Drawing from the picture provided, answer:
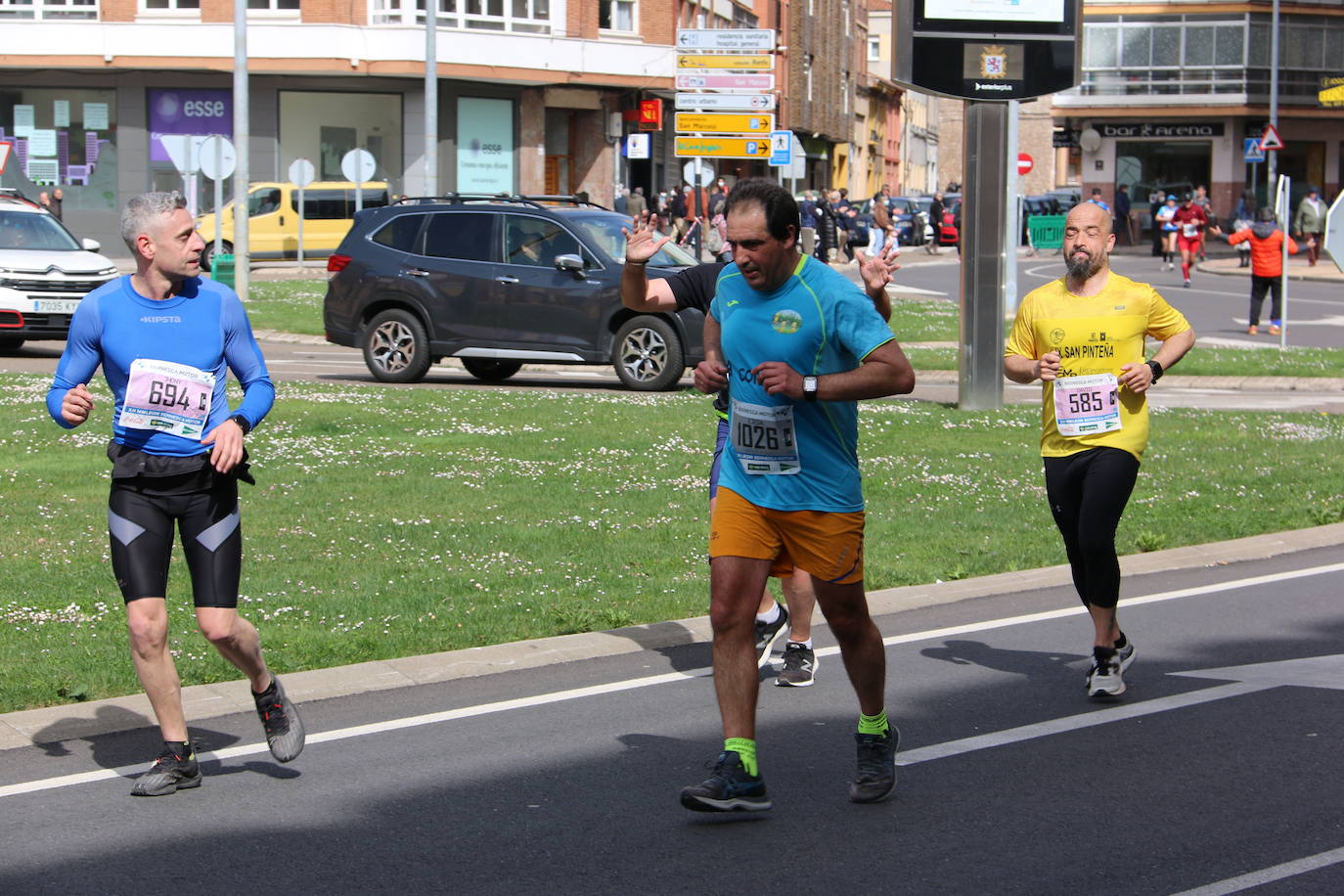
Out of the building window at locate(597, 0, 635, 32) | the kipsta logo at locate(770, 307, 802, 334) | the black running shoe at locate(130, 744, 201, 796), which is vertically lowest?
the black running shoe at locate(130, 744, 201, 796)

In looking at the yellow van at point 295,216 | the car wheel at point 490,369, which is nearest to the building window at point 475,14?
the yellow van at point 295,216

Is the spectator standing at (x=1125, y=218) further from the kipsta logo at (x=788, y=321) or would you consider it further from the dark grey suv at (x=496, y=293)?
the kipsta logo at (x=788, y=321)

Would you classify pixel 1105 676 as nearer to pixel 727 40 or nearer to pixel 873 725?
pixel 873 725

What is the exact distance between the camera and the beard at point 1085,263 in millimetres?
7113

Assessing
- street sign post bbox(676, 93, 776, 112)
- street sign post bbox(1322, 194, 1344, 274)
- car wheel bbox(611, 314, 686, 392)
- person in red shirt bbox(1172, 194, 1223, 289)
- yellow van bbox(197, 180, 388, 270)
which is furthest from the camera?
yellow van bbox(197, 180, 388, 270)

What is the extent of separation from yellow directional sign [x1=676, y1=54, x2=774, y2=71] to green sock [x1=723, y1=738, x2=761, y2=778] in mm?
25021

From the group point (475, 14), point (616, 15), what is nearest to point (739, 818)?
point (475, 14)

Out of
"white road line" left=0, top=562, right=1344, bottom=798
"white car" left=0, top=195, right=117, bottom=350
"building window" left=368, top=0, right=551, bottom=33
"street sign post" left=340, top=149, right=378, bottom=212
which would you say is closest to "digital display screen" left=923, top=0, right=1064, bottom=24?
"white road line" left=0, top=562, right=1344, bottom=798

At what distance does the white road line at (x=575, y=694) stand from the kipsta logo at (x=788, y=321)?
2180 millimetres

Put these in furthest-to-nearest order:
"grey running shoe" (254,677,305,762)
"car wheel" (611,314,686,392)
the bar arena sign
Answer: the bar arena sign, "car wheel" (611,314,686,392), "grey running shoe" (254,677,305,762)

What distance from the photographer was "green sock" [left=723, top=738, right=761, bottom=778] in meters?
5.45

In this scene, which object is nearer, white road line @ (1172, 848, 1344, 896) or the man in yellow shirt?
white road line @ (1172, 848, 1344, 896)

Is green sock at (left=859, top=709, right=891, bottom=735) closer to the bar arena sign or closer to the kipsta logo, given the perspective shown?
the kipsta logo

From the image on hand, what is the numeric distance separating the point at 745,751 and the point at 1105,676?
2128mm
